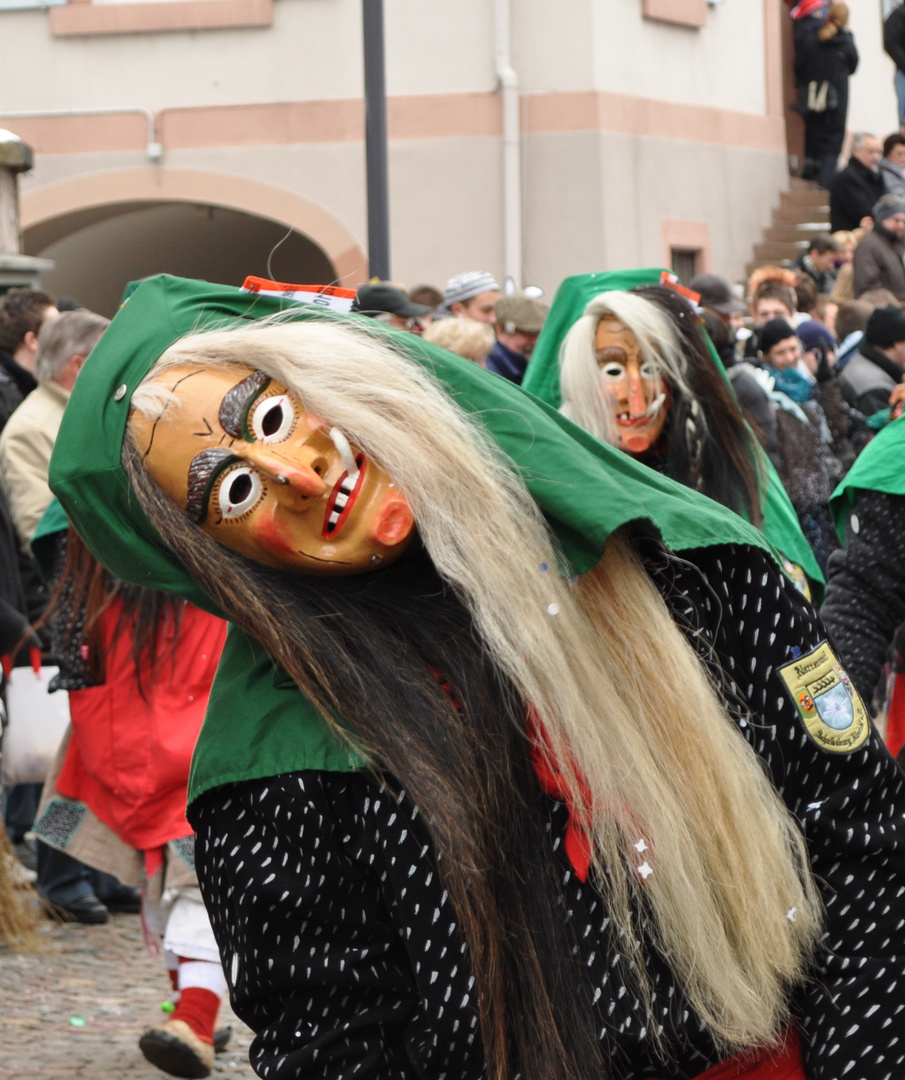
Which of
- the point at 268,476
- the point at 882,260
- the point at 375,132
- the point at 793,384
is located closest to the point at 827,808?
the point at 268,476

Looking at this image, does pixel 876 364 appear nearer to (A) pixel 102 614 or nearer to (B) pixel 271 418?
(A) pixel 102 614

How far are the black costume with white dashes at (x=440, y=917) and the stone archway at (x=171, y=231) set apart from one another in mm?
10495

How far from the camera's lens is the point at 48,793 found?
414 centimetres

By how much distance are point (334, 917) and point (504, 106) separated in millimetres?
10723

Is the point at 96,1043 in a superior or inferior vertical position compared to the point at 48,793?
inferior

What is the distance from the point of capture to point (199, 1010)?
12.3 feet

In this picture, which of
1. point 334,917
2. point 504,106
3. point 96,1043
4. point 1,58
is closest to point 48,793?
point 96,1043

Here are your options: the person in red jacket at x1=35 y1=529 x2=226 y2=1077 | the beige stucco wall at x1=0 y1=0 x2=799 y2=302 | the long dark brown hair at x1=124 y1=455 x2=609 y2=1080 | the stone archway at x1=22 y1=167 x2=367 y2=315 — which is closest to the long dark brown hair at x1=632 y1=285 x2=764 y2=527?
the person in red jacket at x1=35 y1=529 x2=226 y2=1077

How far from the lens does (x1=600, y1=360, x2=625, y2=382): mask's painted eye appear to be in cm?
363

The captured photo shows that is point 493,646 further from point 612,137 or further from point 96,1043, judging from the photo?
point 612,137

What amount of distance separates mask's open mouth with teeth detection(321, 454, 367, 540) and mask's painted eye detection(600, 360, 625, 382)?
2.10 metres

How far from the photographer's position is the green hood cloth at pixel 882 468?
2836mm

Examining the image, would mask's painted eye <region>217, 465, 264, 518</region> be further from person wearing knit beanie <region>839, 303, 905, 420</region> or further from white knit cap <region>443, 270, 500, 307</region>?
person wearing knit beanie <region>839, 303, 905, 420</region>

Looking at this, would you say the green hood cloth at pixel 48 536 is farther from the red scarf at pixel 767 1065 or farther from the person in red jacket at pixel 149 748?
the red scarf at pixel 767 1065
